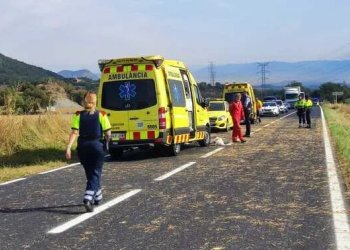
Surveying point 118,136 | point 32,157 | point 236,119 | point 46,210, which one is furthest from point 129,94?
point 46,210

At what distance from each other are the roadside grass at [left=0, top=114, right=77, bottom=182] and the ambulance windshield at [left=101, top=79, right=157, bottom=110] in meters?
2.02

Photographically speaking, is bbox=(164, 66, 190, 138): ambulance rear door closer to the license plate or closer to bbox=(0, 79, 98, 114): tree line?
the license plate

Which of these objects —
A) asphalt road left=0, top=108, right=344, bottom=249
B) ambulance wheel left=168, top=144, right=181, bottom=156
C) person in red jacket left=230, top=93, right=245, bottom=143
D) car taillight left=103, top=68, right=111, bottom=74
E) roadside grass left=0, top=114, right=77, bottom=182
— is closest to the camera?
A: asphalt road left=0, top=108, right=344, bottom=249

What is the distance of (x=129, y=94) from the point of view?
13633mm

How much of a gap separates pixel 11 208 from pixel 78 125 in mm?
1620

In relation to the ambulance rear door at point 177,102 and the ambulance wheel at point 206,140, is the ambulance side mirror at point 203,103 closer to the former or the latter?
the ambulance wheel at point 206,140

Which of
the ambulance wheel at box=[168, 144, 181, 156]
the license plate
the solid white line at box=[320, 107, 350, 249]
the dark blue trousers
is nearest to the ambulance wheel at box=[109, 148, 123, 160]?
the license plate

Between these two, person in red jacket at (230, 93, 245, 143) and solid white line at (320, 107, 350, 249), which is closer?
solid white line at (320, 107, 350, 249)

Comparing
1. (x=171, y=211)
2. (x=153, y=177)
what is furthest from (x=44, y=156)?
(x=171, y=211)

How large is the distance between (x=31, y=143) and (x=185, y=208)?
34.7 feet

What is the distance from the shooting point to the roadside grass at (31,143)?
42.6ft

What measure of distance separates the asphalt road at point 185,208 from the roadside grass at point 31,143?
1465mm

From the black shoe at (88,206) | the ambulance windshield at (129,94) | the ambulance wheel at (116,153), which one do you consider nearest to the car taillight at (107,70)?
the ambulance windshield at (129,94)

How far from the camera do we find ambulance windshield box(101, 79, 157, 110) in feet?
44.3
